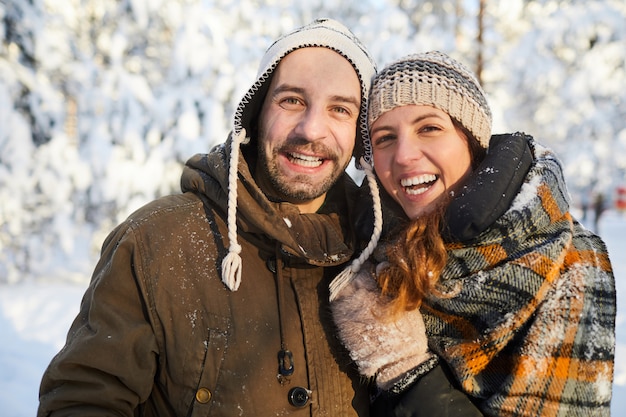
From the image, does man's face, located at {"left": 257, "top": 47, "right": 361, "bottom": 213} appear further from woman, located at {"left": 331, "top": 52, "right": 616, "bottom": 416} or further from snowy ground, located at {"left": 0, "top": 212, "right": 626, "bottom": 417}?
snowy ground, located at {"left": 0, "top": 212, "right": 626, "bottom": 417}

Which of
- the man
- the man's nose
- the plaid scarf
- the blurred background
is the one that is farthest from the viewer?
the blurred background

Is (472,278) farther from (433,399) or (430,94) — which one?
(430,94)

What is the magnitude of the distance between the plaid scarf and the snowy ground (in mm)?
3409

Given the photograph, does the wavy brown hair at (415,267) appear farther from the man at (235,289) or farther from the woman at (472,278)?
the man at (235,289)

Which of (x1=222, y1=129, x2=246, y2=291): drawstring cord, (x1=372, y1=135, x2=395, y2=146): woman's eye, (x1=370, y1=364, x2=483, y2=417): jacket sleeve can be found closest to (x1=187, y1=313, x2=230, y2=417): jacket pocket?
(x1=222, y1=129, x2=246, y2=291): drawstring cord

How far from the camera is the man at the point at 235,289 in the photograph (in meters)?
1.75

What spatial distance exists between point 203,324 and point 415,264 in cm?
81

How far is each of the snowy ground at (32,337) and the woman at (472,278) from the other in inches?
136

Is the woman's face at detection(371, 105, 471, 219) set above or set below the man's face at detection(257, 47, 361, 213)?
below

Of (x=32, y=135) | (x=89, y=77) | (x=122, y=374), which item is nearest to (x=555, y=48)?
(x=89, y=77)

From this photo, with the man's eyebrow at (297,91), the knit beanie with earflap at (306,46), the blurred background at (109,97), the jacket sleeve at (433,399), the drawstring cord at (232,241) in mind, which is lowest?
the jacket sleeve at (433,399)

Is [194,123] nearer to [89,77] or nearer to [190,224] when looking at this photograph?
[89,77]

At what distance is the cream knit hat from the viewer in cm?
201

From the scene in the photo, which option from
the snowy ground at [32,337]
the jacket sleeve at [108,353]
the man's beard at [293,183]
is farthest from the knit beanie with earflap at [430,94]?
the snowy ground at [32,337]
